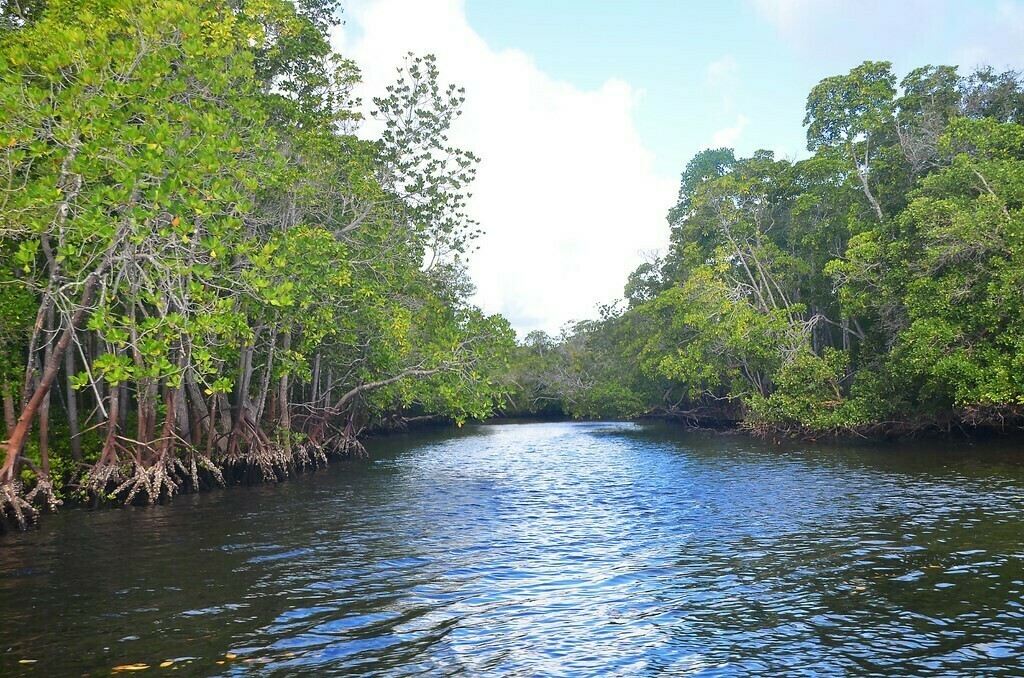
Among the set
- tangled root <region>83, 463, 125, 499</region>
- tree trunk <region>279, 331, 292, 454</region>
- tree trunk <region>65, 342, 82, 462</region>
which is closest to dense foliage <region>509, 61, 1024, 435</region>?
tree trunk <region>279, 331, 292, 454</region>

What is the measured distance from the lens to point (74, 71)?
17438 millimetres

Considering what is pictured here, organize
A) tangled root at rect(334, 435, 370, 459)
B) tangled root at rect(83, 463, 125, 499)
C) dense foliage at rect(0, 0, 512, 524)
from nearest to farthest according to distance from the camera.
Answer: dense foliage at rect(0, 0, 512, 524) → tangled root at rect(83, 463, 125, 499) → tangled root at rect(334, 435, 370, 459)

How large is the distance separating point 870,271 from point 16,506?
34724 millimetres

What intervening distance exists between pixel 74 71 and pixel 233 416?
15430 mm

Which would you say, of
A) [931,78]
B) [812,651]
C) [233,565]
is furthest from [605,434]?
[812,651]

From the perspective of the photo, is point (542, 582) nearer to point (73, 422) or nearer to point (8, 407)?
point (8, 407)

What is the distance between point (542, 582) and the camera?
1352 cm

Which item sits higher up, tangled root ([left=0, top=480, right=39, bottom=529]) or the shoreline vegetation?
the shoreline vegetation

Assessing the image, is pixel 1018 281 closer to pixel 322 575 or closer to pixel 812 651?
pixel 812 651

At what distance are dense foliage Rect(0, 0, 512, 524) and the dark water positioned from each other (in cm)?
346

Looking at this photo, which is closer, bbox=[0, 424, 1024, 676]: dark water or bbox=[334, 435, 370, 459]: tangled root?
bbox=[0, 424, 1024, 676]: dark water

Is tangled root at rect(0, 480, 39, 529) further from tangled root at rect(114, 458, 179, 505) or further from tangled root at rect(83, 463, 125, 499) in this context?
tangled root at rect(114, 458, 179, 505)

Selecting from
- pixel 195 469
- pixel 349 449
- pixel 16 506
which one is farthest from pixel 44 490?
pixel 349 449

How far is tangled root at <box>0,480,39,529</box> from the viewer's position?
1786 cm
